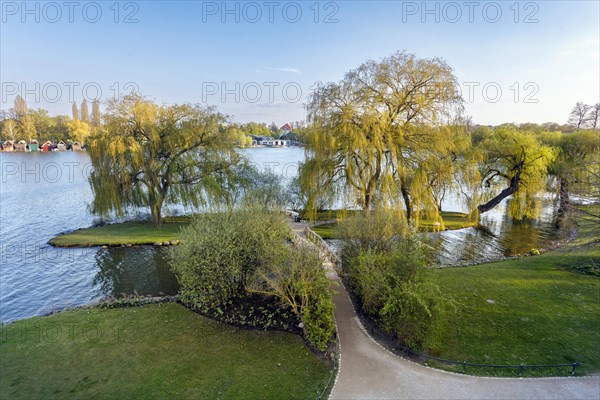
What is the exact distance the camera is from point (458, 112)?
23.6 meters

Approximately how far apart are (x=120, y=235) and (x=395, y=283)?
77.6 feet

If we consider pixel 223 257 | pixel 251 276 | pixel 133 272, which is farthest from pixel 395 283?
pixel 133 272

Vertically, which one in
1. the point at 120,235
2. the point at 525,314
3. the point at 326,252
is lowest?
the point at 525,314

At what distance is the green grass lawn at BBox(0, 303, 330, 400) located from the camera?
10.7 meters

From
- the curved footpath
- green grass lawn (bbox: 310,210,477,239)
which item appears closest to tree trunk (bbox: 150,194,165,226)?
green grass lawn (bbox: 310,210,477,239)

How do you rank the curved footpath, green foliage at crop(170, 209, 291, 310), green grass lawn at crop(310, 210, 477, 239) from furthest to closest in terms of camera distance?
green grass lawn at crop(310, 210, 477, 239)
green foliage at crop(170, 209, 291, 310)
the curved footpath

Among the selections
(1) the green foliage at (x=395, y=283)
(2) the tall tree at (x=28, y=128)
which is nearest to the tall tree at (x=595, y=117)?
(1) the green foliage at (x=395, y=283)

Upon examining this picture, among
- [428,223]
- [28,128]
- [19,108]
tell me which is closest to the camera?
[428,223]

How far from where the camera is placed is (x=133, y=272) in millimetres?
21625

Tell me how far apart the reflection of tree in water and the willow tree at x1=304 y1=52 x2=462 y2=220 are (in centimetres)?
1300

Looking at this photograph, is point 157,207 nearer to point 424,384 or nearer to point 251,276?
point 251,276

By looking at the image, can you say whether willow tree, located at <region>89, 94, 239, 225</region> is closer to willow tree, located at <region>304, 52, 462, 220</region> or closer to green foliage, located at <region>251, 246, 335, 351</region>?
willow tree, located at <region>304, 52, 462, 220</region>

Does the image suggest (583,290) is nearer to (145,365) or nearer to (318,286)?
(318,286)

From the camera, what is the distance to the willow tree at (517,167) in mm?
30734
